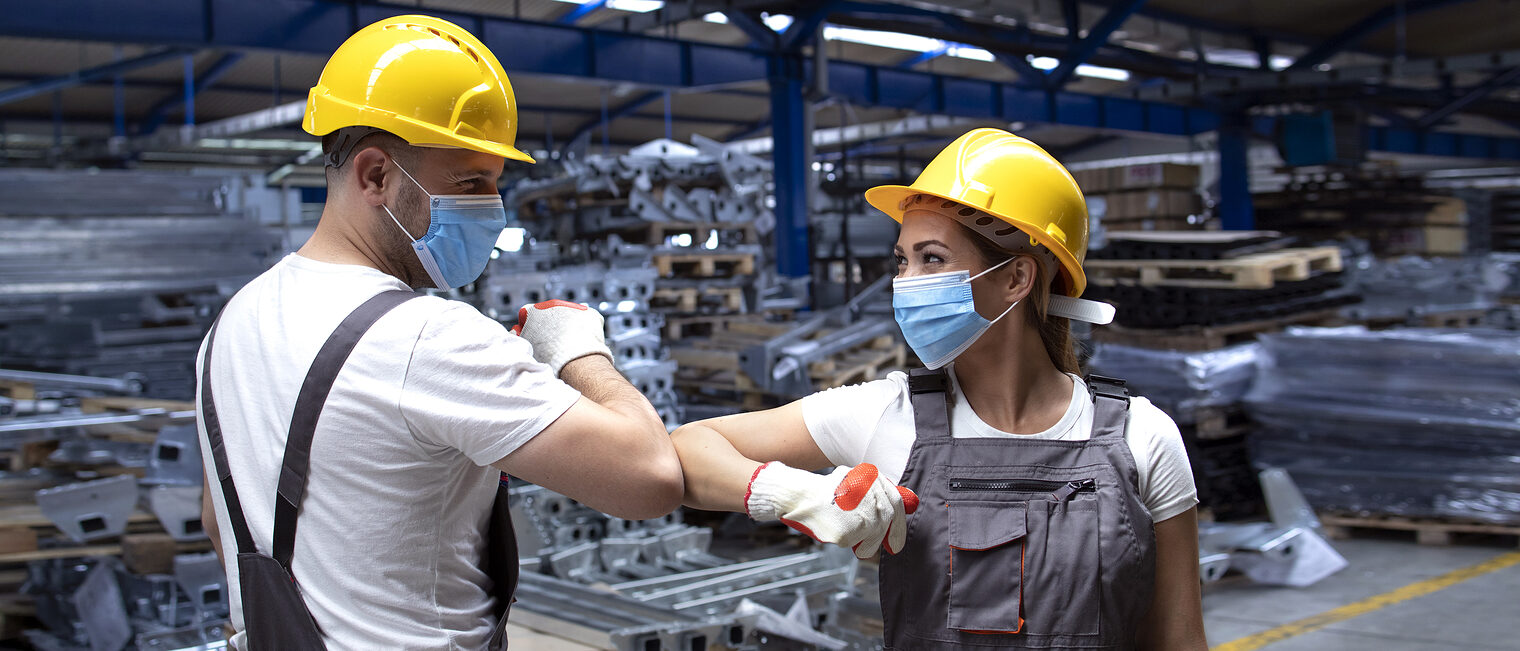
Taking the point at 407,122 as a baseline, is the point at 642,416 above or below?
below

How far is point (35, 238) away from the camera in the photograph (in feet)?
26.4

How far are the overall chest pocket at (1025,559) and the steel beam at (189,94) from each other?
13190 mm

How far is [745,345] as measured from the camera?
7270 millimetres

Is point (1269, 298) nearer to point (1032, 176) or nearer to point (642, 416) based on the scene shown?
point (1032, 176)

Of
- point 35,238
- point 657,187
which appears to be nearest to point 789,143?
point 657,187

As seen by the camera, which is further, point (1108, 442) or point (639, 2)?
point (639, 2)

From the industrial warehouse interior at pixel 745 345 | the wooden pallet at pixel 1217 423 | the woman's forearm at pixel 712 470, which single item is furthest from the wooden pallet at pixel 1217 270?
the woman's forearm at pixel 712 470

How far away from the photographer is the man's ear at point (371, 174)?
63.3 inches

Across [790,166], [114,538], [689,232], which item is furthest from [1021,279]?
[790,166]

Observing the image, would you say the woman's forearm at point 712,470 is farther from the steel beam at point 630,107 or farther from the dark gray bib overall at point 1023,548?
the steel beam at point 630,107

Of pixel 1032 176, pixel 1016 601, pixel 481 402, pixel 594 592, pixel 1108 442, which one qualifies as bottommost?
pixel 594 592

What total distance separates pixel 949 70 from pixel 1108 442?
16.1 meters

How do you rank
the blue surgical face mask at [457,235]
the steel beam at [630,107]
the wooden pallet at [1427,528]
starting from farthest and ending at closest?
the steel beam at [630,107] < the wooden pallet at [1427,528] < the blue surgical face mask at [457,235]

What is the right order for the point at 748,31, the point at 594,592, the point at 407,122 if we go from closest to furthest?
the point at 407,122, the point at 594,592, the point at 748,31
